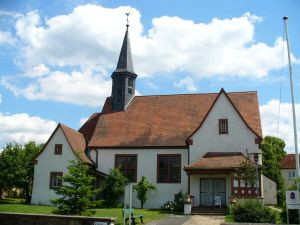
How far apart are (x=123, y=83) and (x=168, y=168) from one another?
409 inches

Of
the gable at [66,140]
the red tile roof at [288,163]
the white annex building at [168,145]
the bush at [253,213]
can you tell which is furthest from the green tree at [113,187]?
the red tile roof at [288,163]

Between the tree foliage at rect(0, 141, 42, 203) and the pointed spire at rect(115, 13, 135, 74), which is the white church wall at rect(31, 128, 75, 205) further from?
the pointed spire at rect(115, 13, 135, 74)

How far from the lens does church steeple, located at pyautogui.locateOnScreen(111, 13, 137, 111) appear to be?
37.8m

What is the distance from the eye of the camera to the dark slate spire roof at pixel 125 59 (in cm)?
3862

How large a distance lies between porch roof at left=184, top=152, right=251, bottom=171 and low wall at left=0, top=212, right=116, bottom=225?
42.2 ft

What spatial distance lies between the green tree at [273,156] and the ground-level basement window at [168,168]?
16181 millimetres

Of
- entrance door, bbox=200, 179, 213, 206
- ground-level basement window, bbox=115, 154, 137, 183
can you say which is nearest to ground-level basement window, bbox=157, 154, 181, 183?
ground-level basement window, bbox=115, 154, 137, 183

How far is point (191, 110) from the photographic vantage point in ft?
117

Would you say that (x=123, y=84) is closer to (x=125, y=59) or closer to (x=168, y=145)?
(x=125, y=59)

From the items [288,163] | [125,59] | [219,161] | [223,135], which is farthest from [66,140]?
[288,163]

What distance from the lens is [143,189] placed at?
30984mm

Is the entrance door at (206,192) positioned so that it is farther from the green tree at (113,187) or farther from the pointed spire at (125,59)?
the pointed spire at (125,59)

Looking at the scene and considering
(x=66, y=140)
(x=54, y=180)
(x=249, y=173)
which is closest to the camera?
(x=249, y=173)

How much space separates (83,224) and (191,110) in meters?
21.2
